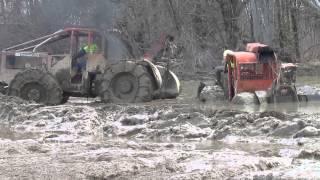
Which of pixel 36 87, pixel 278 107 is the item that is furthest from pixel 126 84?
pixel 278 107

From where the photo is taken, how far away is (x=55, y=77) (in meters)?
15.1

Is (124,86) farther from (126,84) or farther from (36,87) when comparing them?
(36,87)

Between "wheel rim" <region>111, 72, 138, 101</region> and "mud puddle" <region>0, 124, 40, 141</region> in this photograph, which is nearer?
"mud puddle" <region>0, 124, 40, 141</region>

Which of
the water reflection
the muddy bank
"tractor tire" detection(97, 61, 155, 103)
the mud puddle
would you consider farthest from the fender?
the mud puddle

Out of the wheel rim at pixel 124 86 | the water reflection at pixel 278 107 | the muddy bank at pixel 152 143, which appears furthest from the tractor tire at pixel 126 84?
the water reflection at pixel 278 107

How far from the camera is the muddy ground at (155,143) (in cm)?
638

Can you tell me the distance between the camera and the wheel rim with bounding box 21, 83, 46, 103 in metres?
15.1

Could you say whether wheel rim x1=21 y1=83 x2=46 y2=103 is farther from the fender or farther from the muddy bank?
the fender

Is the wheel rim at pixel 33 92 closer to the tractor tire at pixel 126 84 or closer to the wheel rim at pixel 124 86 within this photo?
the tractor tire at pixel 126 84

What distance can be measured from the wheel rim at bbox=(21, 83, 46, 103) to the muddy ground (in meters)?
1.35

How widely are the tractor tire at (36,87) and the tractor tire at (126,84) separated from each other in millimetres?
1168

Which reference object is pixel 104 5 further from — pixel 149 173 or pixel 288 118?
pixel 149 173

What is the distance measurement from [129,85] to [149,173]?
29.8 feet

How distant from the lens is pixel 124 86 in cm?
1541
